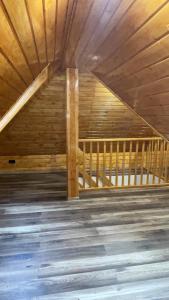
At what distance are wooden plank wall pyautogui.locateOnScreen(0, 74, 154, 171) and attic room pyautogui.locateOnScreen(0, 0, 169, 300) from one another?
22 mm

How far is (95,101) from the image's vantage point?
3664 mm

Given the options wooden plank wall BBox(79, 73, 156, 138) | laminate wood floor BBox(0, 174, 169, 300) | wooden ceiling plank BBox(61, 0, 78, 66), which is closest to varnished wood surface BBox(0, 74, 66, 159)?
wooden plank wall BBox(79, 73, 156, 138)

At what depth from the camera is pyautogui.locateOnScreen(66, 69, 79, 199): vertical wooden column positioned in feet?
10.00

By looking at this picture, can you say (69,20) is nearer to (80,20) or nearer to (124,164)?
(80,20)

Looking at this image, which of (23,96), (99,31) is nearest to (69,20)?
(99,31)

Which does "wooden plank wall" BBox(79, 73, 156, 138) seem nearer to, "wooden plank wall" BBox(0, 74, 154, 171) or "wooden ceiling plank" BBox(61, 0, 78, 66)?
"wooden plank wall" BBox(0, 74, 154, 171)

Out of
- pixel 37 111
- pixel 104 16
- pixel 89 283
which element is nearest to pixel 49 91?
pixel 37 111

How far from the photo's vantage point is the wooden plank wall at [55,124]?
3.45 metres

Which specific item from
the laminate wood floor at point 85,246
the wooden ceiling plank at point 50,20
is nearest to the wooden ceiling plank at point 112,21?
the wooden ceiling plank at point 50,20

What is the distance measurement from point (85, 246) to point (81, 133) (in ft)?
8.98

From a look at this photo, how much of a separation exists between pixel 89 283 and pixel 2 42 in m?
1.87

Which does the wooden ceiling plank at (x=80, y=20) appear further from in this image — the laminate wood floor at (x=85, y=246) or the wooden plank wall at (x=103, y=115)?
the laminate wood floor at (x=85, y=246)

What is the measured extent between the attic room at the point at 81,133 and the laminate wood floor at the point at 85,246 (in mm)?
11

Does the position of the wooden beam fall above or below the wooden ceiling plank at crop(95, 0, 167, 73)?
below
